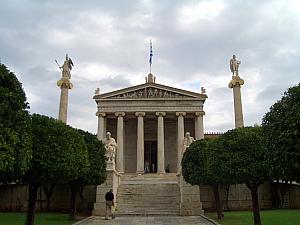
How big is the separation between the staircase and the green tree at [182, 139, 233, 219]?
419 centimetres

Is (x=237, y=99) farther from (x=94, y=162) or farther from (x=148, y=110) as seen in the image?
(x=94, y=162)

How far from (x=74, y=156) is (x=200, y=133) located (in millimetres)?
33266

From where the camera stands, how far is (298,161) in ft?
37.5

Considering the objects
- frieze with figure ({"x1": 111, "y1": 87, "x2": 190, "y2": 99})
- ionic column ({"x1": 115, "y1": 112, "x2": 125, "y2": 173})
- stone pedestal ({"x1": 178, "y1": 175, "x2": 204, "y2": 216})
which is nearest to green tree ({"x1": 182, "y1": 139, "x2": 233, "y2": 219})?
stone pedestal ({"x1": 178, "y1": 175, "x2": 204, "y2": 216})

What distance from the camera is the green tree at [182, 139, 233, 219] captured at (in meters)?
18.8

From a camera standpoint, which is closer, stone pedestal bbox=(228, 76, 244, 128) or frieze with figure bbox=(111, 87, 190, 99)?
stone pedestal bbox=(228, 76, 244, 128)

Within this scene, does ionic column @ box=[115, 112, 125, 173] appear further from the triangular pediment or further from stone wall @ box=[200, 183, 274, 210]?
stone wall @ box=[200, 183, 274, 210]

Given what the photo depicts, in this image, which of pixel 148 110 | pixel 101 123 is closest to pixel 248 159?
pixel 148 110

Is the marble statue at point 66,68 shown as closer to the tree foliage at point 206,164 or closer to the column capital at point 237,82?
the column capital at point 237,82

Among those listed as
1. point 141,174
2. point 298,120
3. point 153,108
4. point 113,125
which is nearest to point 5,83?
point 298,120

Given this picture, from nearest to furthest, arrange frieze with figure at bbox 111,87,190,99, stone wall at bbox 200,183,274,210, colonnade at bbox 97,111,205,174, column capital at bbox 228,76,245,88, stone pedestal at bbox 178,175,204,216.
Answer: stone pedestal at bbox 178,175,204,216, stone wall at bbox 200,183,274,210, column capital at bbox 228,76,245,88, colonnade at bbox 97,111,205,174, frieze with figure at bbox 111,87,190,99

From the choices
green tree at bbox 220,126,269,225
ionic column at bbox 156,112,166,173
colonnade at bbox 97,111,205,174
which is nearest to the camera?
green tree at bbox 220,126,269,225

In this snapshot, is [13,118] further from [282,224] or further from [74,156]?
[282,224]

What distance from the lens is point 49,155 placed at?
1560 cm
